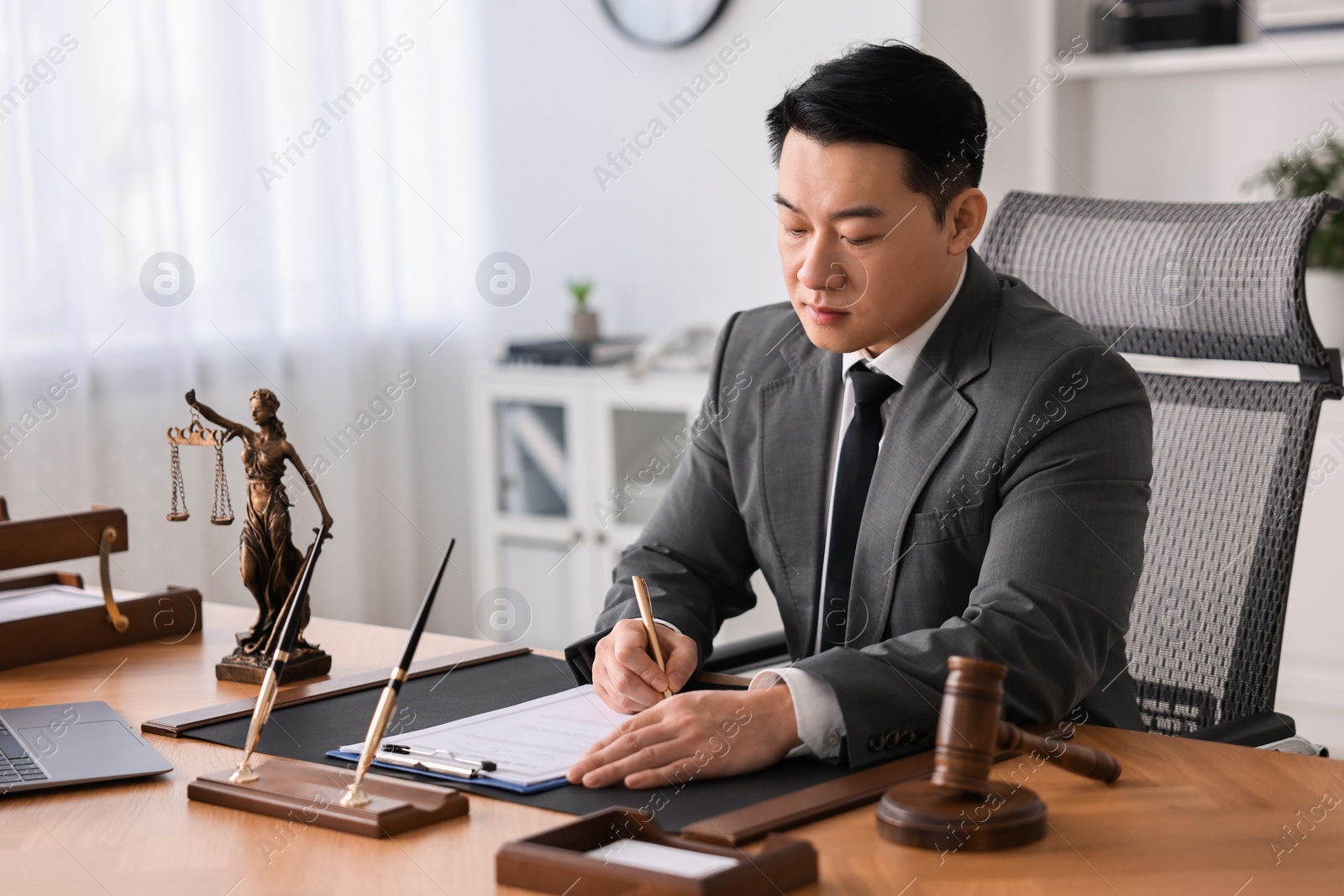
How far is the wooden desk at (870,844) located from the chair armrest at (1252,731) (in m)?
0.20

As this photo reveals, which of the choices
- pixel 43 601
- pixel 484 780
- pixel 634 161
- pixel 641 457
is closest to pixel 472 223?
pixel 634 161

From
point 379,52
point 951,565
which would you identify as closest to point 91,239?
point 379,52

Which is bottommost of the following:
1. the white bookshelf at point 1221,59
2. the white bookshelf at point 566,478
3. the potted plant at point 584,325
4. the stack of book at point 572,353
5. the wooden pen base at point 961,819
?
the white bookshelf at point 566,478

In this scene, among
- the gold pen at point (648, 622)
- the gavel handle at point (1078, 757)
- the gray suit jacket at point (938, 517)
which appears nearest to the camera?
the gavel handle at point (1078, 757)

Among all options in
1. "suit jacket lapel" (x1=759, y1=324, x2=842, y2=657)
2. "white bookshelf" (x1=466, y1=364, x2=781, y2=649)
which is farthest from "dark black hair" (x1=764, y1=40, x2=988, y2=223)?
"white bookshelf" (x1=466, y1=364, x2=781, y2=649)

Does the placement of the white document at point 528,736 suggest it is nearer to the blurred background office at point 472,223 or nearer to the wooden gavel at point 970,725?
the wooden gavel at point 970,725

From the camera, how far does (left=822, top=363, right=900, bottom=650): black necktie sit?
1605 millimetres

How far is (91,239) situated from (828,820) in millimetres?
2549

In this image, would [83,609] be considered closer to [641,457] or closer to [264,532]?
[264,532]

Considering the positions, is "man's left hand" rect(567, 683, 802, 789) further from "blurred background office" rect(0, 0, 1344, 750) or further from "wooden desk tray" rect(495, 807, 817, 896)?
"blurred background office" rect(0, 0, 1344, 750)

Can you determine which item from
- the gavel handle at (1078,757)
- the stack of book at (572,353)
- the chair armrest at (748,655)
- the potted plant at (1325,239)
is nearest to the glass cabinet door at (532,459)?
the stack of book at (572,353)

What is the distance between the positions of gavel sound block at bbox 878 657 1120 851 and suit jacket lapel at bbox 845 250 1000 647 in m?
0.54

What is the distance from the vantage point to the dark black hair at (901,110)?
1483 millimetres

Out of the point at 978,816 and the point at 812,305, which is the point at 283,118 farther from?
the point at 978,816
